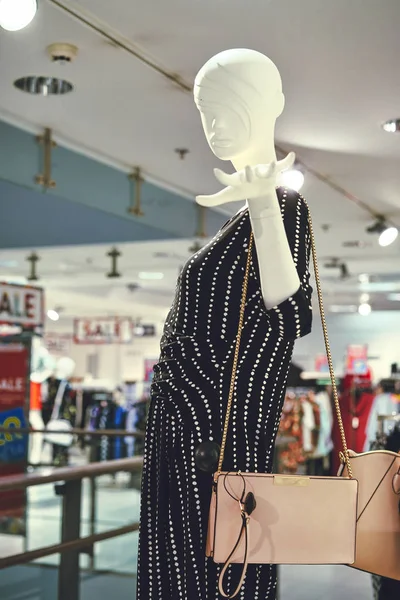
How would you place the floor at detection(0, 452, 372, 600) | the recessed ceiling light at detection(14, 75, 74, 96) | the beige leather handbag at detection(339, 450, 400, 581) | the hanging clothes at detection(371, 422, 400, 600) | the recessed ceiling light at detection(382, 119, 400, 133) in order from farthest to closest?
1. the recessed ceiling light at detection(382, 119, 400, 133)
2. the recessed ceiling light at detection(14, 75, 74, 96)
3. the floor at detection(0, 452, 372, 600)
4. the hanging clothes at detection(371, 422, 400, 600)
5. the beige leather handbag at detection(339, 450, 400, 581)

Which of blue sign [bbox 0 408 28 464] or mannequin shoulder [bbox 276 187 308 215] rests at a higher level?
mannequin shoulder [bbox 276 187 308 215]

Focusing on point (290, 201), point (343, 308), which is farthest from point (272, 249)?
point (343, 308)

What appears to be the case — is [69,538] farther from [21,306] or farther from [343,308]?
[343,308]

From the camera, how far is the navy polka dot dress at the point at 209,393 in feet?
4.09

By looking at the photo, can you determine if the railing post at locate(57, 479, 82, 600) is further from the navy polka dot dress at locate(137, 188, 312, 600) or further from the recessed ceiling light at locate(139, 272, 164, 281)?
Result: the recessed ceiling light at locate(139, 272, 164, 281)

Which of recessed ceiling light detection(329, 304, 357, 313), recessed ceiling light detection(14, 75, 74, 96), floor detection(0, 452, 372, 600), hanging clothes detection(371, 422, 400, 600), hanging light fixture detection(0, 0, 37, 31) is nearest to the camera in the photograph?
hanging clothes detection(371, 422, 400, 600)

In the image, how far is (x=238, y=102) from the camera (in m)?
1.21

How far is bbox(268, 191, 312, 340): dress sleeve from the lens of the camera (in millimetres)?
1190

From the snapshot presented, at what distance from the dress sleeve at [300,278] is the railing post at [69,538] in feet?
6.17

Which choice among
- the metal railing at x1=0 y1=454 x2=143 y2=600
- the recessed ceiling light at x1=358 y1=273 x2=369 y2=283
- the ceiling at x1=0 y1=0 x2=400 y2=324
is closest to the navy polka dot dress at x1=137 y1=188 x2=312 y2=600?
the metal railing at x1=0 y1=454 x2=143 y2=600

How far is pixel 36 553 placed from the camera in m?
2.59

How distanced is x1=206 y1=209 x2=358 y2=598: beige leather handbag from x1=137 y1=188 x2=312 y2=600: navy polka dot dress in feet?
0.18

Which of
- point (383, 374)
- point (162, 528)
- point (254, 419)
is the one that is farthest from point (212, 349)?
point (383, 374)

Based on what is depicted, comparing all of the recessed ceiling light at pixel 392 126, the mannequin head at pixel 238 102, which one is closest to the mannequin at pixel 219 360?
the mannequin head at pixel 238 102
